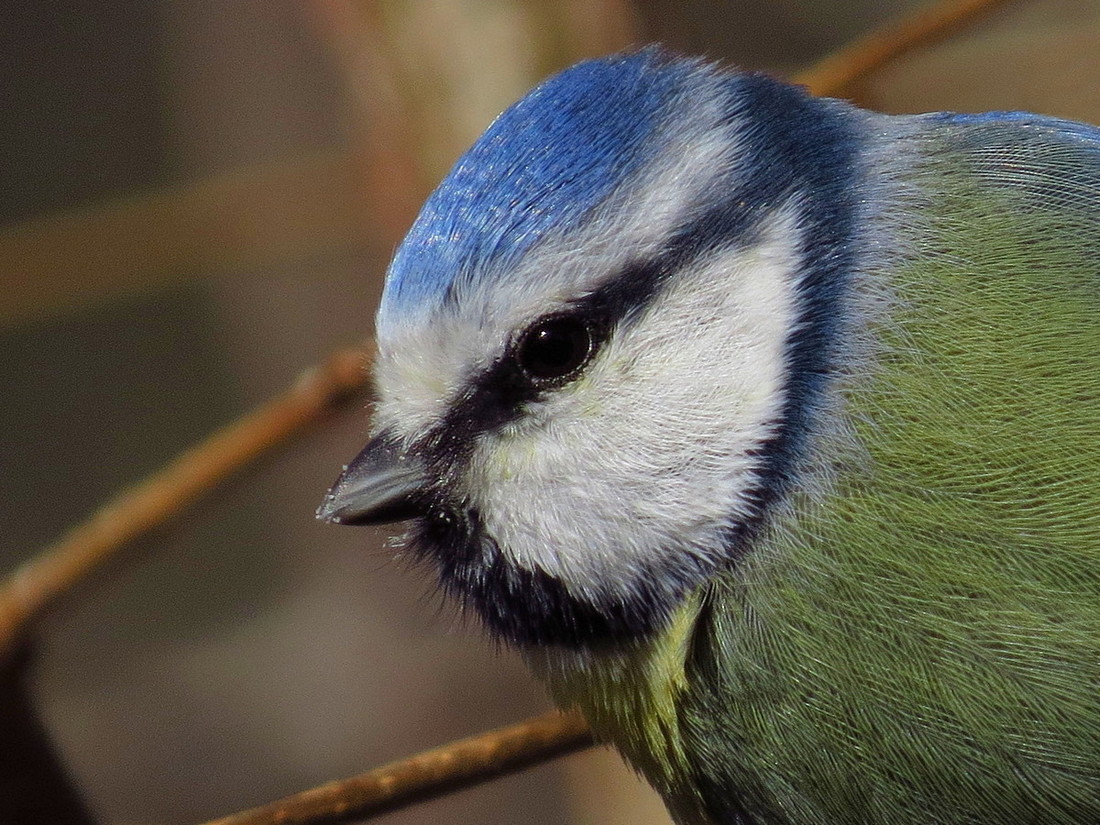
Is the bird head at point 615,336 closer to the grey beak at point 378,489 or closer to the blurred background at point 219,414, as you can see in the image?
the grey beak at point 378,489

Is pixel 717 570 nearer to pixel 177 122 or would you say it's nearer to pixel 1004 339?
pixel 1004 339

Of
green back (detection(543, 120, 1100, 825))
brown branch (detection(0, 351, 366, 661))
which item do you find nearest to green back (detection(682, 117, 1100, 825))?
green back (detection(543, 120, 1100, 825))

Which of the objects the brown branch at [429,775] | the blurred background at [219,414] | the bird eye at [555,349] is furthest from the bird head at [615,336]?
the blurred background at [219,414]

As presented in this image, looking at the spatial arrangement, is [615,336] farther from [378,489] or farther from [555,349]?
[378,489]

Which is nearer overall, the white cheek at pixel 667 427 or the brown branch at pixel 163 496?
the white cheek at pixel 667 427

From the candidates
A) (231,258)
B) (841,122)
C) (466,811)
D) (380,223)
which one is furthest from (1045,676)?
(466,811)

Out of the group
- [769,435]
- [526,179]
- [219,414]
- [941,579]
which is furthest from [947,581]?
[219,414]
